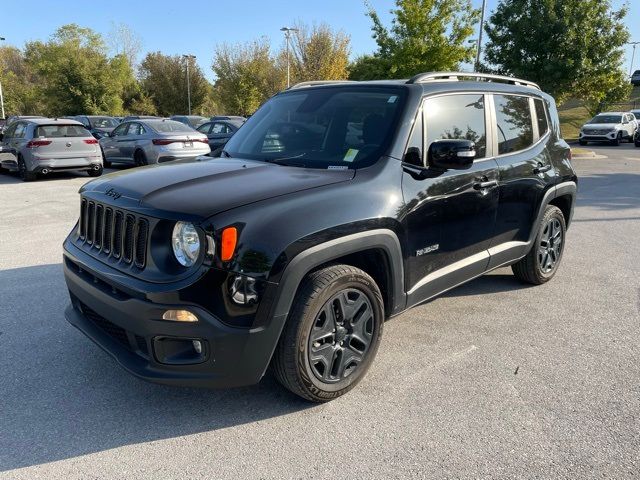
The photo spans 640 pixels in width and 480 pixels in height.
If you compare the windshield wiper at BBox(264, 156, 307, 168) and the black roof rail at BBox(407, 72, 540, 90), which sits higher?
the black roof rail at BBox(407, 72, 540, 90)

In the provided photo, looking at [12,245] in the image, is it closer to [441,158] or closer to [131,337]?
[131,337]

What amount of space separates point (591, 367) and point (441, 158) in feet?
5.75

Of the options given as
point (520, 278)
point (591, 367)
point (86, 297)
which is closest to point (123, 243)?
point (86, 297)

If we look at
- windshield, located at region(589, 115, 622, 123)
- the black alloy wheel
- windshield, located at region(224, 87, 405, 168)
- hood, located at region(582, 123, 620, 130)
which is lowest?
the black alloy wheel

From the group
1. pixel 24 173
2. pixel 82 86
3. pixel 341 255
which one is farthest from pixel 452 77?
pixel 82 86

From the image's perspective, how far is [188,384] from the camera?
262cm

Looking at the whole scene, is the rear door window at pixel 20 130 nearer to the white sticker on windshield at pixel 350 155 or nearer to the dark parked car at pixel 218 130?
the dark parked car at pixel 218 130

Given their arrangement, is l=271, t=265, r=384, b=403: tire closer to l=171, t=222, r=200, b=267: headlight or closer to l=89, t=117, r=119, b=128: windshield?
l=171, t=222, r=200, b=267: headlight

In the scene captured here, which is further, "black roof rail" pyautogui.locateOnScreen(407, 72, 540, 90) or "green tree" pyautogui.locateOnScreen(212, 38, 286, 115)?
"green tree" pyautogui.locateOnScreen(212, 38, 286, 115)

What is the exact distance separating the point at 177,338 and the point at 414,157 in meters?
1.87

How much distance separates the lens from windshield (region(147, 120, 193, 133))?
44.6 ft

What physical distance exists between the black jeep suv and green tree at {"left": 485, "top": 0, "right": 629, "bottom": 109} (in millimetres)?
17619

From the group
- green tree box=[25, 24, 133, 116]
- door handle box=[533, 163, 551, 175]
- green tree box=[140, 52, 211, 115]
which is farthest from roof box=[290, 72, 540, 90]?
green tree box=[140, 52, 211, 115]

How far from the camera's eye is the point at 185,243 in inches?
103
